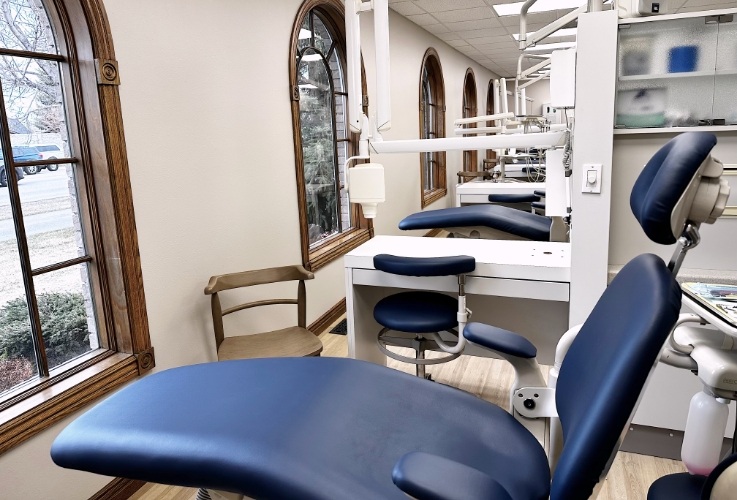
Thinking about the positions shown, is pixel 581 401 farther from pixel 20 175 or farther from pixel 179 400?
pixel 20 175

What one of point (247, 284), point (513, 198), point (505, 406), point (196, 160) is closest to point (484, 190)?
point (513, 198)

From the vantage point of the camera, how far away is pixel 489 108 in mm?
10641

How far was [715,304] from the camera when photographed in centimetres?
125

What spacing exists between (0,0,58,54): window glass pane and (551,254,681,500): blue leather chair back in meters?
2.02

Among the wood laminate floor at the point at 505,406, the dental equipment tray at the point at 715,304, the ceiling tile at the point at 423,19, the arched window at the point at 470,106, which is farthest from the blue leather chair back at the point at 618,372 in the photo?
the arched window at the point at 470,106

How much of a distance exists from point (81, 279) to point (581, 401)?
1865mm

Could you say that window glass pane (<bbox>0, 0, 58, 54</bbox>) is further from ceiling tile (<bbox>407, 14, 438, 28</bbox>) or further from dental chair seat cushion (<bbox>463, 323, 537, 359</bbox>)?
ceiling tile (<bbox>407, 14, 438, 28</bbox>)

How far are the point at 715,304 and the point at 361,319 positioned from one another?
63.6 inches

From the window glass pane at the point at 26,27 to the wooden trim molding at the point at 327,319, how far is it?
211 centimetres

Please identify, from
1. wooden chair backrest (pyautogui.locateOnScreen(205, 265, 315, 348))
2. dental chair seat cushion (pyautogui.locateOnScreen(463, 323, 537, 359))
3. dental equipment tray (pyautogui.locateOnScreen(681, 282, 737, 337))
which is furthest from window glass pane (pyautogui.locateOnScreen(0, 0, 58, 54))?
dental equipment tray (pyautogui.locateOnScreen(681, 282, 737, 337))

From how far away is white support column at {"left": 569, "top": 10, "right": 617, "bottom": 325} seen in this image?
1799 millimetres

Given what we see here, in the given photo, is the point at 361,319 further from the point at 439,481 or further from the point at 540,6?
the point at 540,6

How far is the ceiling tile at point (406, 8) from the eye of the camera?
15.5 feet

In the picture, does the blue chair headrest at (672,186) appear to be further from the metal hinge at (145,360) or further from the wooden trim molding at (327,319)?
the wooden trim molding at (327,319)
